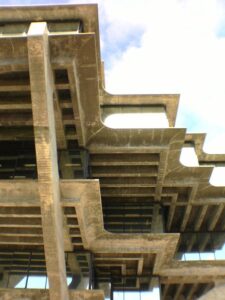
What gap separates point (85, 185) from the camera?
15141 millimetres

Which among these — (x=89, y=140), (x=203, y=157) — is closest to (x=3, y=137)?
(x=89, y=140)

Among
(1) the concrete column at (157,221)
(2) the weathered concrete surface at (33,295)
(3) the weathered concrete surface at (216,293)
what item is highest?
(1) the concrete column at (157,221)

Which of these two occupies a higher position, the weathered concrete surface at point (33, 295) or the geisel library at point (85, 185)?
the geisel library at point (85, 185)

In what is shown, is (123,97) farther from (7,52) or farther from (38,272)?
(38,272)

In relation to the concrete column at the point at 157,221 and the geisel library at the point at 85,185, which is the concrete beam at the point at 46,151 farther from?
the concrete column at the point at 157,221

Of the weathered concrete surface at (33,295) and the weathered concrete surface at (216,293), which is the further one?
the weathered concrete surface at (216,293)

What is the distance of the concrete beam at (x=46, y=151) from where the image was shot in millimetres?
12734

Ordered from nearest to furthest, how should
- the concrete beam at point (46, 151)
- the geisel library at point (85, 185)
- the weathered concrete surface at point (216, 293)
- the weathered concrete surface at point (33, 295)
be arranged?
the concrete beam at point (46, 151) → the geisel library at point (85, 185) → the weathered concrete surface at point (33, 295) → the weathered concrete surface at point (216, 293)

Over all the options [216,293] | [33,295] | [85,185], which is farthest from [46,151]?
[216,293]

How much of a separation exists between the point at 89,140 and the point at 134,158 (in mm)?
2485

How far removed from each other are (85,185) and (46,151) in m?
2.56

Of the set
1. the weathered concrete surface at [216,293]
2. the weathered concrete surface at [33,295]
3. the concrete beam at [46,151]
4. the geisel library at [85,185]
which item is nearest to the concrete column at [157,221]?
the geisel library at [85,185]

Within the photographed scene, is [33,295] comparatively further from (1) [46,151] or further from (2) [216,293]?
(2) [216,293]

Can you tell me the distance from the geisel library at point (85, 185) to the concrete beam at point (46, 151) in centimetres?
4
